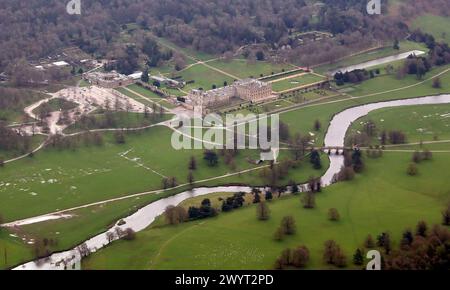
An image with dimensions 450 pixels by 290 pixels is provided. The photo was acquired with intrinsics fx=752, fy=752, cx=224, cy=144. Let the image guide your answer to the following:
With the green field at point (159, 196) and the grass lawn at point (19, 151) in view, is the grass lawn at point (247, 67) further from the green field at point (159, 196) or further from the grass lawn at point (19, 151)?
the grass lawn at point (19, 151)

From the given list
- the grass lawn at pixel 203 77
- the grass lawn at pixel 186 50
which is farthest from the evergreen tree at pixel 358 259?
the grass lawn at pixel 186 50

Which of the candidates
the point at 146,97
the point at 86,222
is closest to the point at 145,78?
the point at 146,97

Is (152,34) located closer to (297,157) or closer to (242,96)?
(242,96)

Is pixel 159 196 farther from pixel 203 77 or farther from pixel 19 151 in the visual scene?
pixel 203 77

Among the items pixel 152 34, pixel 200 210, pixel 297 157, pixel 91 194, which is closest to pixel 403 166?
pixel 297 157

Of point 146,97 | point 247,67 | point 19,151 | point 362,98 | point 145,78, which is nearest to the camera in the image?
point 19,151

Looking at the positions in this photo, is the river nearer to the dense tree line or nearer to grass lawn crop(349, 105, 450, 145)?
grass lawn crop(349, 105, 450, 145)
